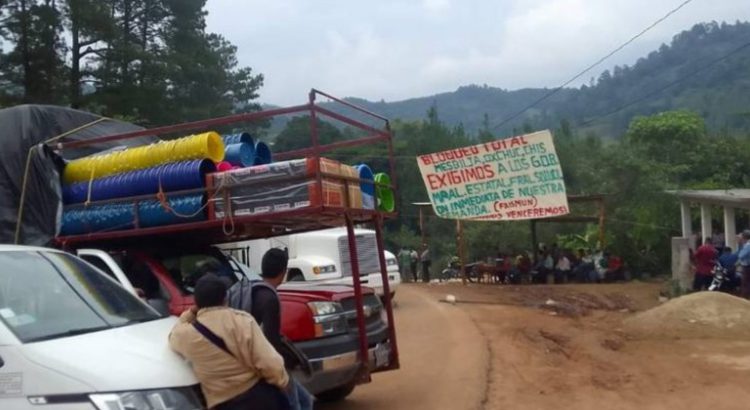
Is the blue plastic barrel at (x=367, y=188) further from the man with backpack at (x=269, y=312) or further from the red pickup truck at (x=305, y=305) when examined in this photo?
the man with backpack at (x=269, y=312)

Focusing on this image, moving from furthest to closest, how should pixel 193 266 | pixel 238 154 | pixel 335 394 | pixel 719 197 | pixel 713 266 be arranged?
1. pixel 719 197
2. pixel 713 266
3. pixel 335 394
4. pixel 193 266
5. pixel 238 154

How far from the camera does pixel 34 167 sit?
8953 mm

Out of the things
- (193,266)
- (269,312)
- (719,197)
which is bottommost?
(719,197)

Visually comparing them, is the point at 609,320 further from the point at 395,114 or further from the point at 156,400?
the point at 395,114

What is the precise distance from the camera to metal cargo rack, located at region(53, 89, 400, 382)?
7859 mm

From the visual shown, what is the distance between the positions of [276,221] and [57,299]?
3.16m

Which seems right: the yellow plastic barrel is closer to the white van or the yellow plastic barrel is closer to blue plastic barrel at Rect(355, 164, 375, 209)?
blue plastic barrel at Rect(355, 164, 375, 209)

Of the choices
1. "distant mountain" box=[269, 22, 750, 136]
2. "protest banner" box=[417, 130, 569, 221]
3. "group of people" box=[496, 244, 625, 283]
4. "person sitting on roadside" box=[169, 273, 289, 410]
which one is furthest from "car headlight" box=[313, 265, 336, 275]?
"distant mountain" box=[269, 22, 750, 136]

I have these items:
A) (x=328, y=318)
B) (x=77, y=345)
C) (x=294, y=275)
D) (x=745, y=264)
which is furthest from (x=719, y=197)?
(x=77, y=345)

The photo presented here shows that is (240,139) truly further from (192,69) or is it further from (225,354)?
(192,69)

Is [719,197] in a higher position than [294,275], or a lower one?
higher

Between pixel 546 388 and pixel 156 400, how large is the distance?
6.43 metres

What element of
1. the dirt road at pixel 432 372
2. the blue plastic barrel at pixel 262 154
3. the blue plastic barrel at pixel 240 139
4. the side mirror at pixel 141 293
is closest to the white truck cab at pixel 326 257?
the dirt road at pixel 432 372

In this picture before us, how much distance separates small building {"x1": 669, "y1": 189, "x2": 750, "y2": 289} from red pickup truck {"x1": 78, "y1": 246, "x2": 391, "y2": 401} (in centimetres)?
1439
